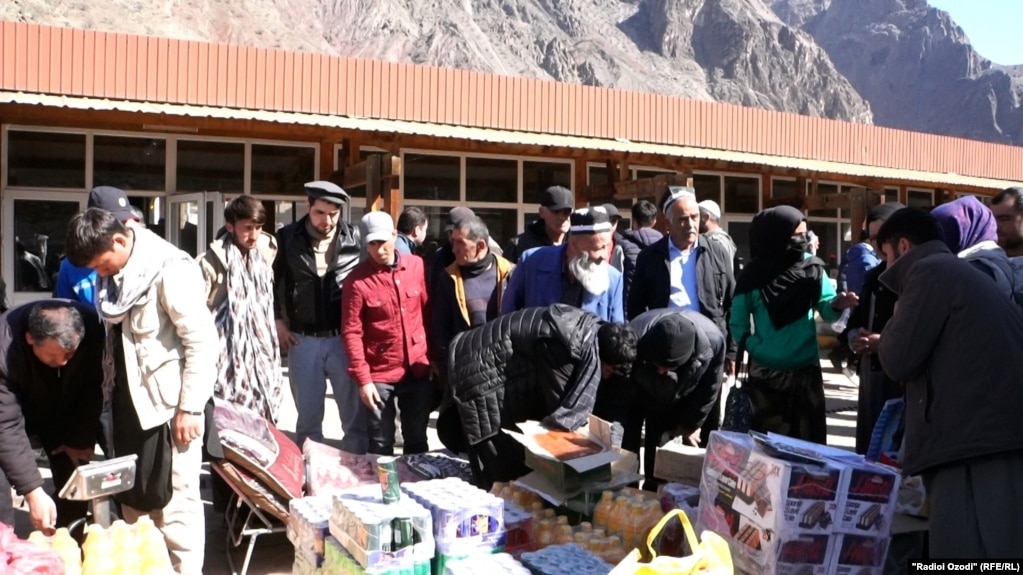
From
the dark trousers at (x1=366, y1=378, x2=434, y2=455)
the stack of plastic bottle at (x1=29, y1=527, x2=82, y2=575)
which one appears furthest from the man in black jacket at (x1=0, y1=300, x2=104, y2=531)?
the dark trousers at (x1=366, y1=378, x2=434, y2=455)

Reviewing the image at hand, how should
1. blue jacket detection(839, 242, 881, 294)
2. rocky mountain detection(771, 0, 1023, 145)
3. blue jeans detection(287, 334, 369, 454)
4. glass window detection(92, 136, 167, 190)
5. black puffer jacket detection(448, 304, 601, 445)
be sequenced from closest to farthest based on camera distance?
black puffer jacket detection(448, 304, 601, 445) → blue jeans detection(287, 334, 369, 454) → blue jacket detection(839, 242, 881, 294) → glass window detection(92, 136, 167, 190) → rocky mountain detection(771, 0, 1023, 145)

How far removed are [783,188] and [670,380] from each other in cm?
1204

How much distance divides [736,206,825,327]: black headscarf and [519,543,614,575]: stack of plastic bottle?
76.8 inches

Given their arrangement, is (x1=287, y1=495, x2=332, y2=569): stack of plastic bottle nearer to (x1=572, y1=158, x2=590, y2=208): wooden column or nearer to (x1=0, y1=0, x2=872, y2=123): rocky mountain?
(x1=572, y1=158, x2=590, y2=208): wooden column

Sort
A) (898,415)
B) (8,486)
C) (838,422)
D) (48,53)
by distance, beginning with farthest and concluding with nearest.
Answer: (48,53) → (838,422) → (898,415) → (8,486)

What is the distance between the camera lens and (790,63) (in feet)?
178

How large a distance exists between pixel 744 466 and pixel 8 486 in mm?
2608

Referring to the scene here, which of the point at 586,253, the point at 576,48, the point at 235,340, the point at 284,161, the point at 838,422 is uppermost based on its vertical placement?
the point at 576,48

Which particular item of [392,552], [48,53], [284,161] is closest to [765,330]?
[392,552]

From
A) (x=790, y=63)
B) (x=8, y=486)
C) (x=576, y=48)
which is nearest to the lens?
(x=8, y=486)

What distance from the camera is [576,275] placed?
4.41m

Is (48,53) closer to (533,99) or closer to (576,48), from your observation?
(533,99)

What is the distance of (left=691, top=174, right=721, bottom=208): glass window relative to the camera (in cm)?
1387

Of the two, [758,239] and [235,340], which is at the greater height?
[758,239]
